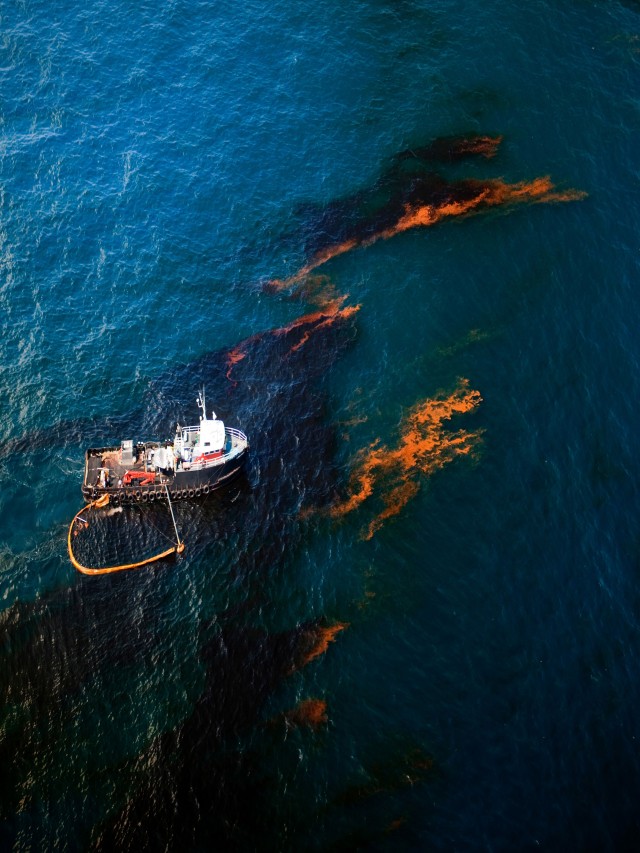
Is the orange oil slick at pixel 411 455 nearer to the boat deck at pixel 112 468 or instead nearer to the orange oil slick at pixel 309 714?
the orange oil slick at pixel 309 714

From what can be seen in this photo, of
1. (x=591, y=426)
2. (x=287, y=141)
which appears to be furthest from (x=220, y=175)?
(x=591, y=426)

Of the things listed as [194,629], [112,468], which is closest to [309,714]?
[194,629]

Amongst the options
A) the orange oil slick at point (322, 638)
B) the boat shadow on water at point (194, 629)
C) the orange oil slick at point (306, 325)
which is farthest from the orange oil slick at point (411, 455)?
the orange oil slick at point (306, 325)

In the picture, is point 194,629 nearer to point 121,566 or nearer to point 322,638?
point 121,566

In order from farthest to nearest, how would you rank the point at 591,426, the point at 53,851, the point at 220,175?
the point at 220,175 → the point at 591,426 → the point at 53,851

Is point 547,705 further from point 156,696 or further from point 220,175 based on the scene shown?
point 220,175

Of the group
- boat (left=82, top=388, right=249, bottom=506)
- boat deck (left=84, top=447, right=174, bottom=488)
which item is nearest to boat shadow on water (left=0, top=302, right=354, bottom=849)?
boat (left=82, top=388, right=249, bottom=506)
